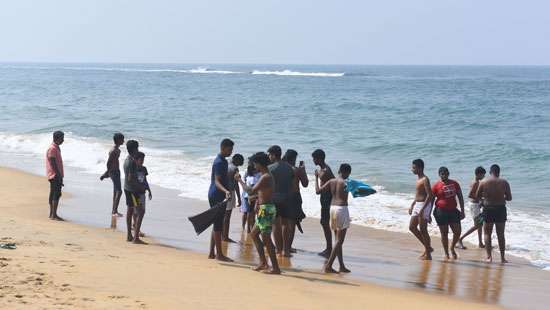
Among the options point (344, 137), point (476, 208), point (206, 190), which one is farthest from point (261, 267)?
point (344, 137)

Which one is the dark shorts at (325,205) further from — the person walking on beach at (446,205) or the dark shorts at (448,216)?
the dark shorts at (448,216)

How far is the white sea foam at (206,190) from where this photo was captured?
528 inches

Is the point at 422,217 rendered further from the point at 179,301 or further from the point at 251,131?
the point at 251,131

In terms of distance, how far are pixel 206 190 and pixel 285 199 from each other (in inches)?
295

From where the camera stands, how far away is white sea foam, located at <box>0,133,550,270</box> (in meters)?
13.4

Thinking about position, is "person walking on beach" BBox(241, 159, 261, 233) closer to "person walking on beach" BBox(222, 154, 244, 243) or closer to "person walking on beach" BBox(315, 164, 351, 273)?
"person walking on beach" BBox(222, 154, 244, 243)

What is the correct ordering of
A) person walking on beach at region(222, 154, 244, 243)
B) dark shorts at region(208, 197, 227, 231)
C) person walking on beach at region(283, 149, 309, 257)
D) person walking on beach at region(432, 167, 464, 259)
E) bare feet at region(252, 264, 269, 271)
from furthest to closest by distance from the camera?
person walking on beach at region(432, 167, 464, 259) → person walking on beach at region(222, 154, 244, 243) → person walking on beach at region(283, 149, 309, 257) → dark shorts at region(208, 197, 227, 231) → bare feet at region(252, 264, 269, 271)

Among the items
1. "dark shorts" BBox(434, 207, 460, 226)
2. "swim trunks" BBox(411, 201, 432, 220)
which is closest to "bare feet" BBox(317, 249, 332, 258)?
"swim trunks" BBox(411, 201, 432, 220)

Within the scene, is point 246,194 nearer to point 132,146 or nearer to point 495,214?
point 132,146

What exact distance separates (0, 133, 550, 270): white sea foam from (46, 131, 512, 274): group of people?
45.4 inches

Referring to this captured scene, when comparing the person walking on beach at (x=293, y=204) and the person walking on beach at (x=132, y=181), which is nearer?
the person walking on beach at (x=293, y=204)

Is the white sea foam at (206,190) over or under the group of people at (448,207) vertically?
under

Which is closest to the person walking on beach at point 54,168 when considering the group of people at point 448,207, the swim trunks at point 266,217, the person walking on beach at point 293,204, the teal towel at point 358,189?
the person walking on beach at point 293,204

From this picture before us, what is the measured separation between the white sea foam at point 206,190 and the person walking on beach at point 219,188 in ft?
15.7
